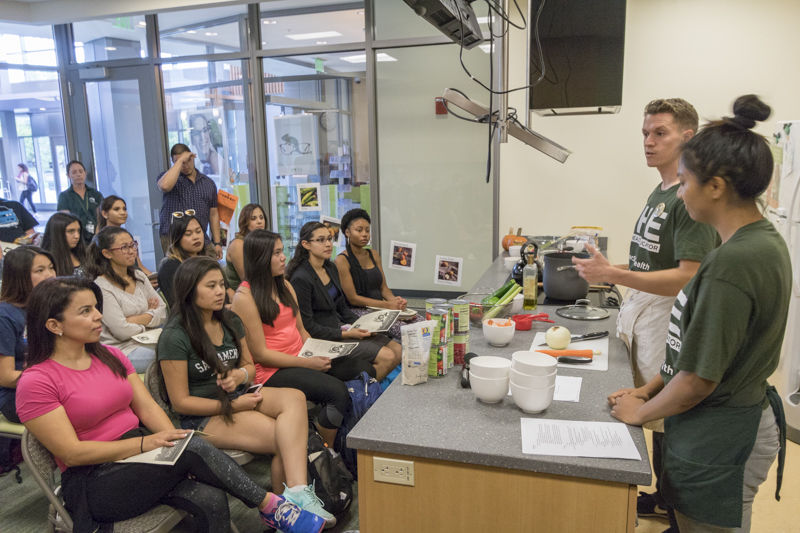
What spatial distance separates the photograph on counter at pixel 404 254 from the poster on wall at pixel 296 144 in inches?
42.8

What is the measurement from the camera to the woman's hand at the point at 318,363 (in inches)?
104

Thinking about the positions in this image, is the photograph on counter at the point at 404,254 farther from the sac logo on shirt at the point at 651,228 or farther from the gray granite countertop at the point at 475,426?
the gray granite countertop at the point at 475,426

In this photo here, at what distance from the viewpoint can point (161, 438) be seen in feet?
6.06

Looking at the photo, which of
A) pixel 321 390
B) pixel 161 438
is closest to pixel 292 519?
pixel 161 438

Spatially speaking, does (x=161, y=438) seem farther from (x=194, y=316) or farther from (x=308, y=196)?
(x=308, y=196)

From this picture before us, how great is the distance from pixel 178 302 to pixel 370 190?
336 cm

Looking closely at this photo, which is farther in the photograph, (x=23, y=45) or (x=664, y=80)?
(x=23, y=45)

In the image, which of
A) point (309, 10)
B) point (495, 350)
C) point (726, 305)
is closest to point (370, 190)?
point (309, 10)

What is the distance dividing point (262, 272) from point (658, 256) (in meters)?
1.71

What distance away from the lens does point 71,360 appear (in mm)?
1826

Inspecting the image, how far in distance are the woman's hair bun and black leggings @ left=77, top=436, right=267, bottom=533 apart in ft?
5.78

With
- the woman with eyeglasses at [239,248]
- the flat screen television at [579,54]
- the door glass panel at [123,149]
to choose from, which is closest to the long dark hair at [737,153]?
the flat screen television at [579,54]

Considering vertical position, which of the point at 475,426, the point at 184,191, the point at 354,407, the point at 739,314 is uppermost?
the point at 184,191

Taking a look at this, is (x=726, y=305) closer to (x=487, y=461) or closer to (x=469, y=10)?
(x=487, y=461)
